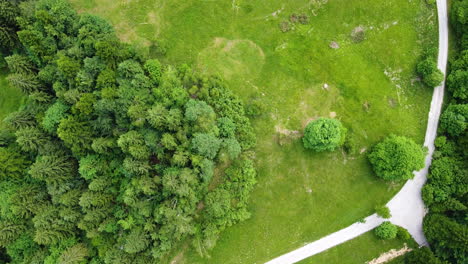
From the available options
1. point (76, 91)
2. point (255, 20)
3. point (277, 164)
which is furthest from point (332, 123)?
point (76, 91)

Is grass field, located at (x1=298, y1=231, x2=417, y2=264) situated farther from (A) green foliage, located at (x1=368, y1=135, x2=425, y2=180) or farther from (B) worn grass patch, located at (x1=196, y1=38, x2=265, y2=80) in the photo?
(B) worn grass patch, located at (x1=196, y1=38, x2=265, y2=80)

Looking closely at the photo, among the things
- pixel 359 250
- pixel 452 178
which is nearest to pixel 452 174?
pixel 452 178

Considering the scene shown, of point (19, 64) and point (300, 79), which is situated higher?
point (19, 64)

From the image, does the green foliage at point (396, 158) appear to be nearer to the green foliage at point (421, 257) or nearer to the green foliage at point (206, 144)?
the green foliage at point (421, 257)

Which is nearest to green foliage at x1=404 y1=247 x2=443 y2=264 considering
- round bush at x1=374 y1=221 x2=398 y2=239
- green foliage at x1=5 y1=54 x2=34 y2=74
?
round bush at x1=374 y1=221 x2=398 y2=239

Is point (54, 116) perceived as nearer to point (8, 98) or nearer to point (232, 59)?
point (8, 98)

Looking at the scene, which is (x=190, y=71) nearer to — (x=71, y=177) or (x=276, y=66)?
(x=276, y=66)
